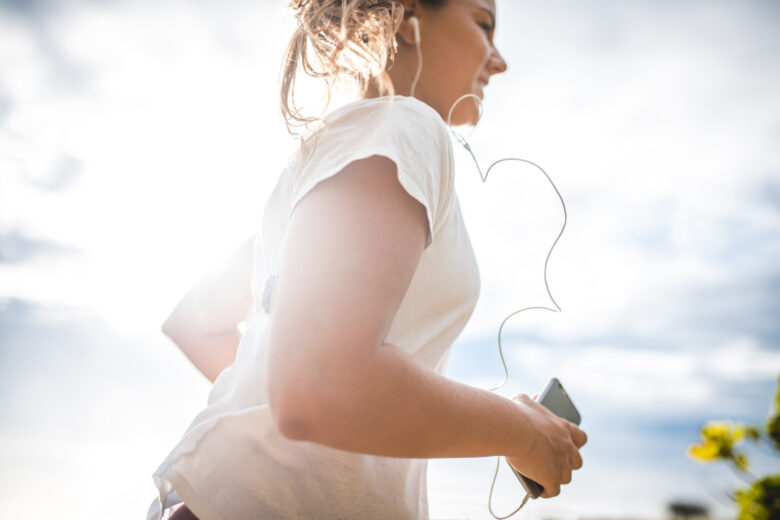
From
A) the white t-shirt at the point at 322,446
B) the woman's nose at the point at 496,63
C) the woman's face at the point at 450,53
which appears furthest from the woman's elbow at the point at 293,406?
the woman's nose at the point at 496,63

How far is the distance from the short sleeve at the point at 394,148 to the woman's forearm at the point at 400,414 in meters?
0.22

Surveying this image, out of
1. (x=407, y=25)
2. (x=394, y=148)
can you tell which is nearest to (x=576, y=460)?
(x=394, y=148)

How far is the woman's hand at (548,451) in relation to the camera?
2.87ft

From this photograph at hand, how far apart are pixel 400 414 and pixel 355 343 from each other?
13 cm

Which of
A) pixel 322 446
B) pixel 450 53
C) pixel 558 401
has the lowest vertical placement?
pixel 558 401

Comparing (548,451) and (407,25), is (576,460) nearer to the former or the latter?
(548,451)

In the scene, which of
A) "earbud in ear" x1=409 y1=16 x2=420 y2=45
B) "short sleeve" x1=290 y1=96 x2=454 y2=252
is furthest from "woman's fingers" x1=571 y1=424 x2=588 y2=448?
"earbud in ear" x1=409 y1=16 x2=420 y2=45

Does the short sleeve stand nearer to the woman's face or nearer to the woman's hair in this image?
the woman's hair

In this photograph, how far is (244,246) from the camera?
1642 mm

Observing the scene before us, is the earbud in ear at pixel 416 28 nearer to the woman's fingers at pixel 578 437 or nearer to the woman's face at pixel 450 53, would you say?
the woman's face at pixel 450 53

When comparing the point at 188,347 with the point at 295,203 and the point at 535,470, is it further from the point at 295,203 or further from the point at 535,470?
the point at 535,470

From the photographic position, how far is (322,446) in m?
0.89

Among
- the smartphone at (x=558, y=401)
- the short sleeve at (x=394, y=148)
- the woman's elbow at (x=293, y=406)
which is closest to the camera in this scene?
the woman's elbow at (x=293, y=406)

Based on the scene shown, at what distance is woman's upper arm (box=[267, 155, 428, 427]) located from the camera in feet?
2.09
